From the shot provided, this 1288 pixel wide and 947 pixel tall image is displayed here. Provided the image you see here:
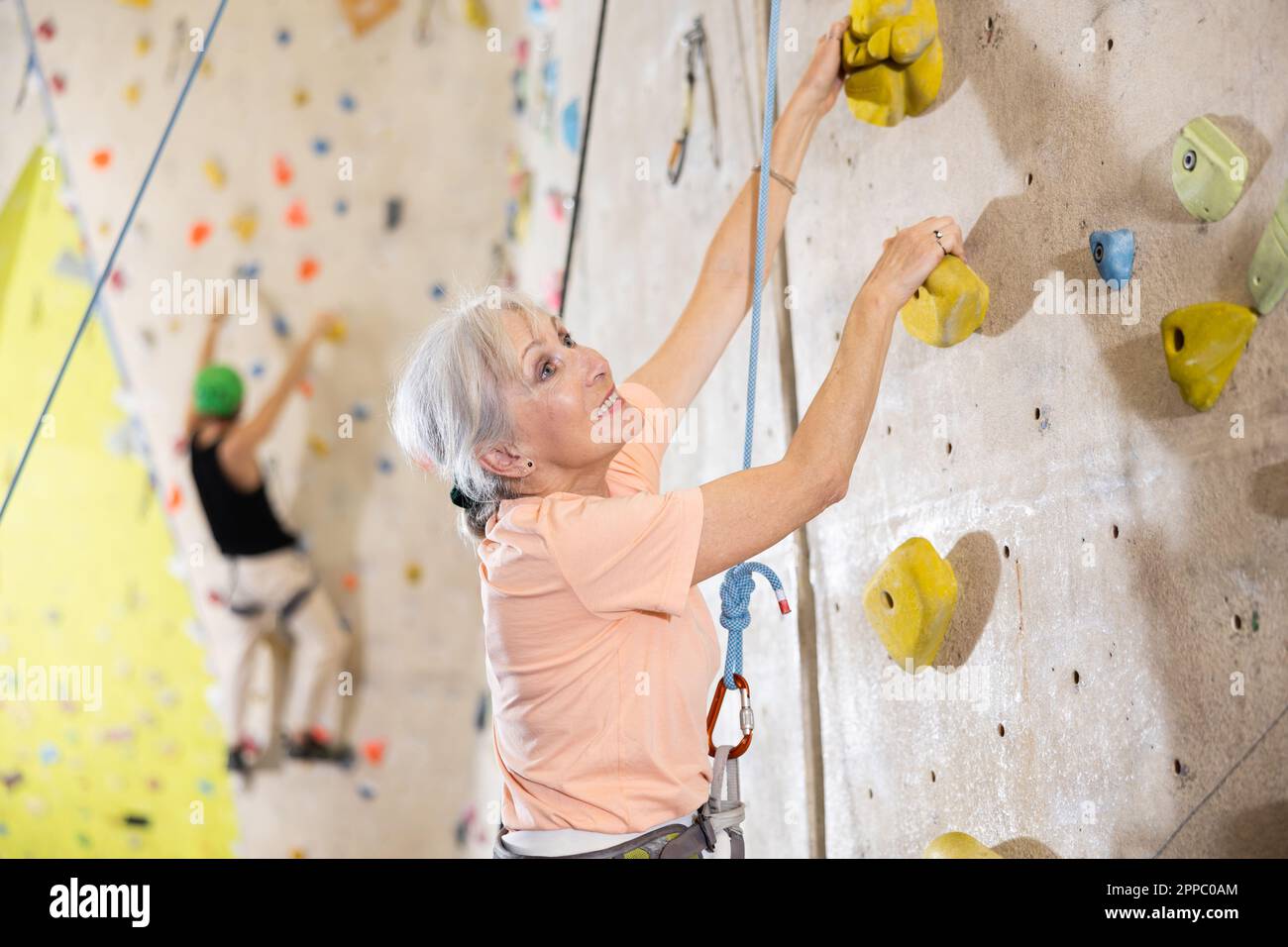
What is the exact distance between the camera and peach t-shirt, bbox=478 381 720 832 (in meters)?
1.11

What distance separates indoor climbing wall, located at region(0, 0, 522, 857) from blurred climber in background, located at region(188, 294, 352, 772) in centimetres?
5

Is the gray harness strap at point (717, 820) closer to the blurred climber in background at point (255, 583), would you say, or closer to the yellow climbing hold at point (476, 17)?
the blurred climber in background at point (255, 583)

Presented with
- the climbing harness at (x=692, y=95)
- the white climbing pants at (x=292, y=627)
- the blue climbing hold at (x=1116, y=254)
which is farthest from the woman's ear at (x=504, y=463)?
the white climbing pants at (x=292, y=627)

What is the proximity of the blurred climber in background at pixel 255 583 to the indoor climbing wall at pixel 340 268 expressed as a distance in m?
0.05

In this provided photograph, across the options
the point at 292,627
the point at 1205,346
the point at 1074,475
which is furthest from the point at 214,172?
the point at 1205,346

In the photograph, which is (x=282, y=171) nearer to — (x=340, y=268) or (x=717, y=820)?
(x=340, y=268)

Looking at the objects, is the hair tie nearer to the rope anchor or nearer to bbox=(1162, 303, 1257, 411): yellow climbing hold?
the rope anchor

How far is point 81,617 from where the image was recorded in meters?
3.57

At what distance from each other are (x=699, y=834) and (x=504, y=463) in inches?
17.9

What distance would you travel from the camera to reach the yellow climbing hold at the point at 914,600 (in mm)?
1375

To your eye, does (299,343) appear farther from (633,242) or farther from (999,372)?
(999,372)

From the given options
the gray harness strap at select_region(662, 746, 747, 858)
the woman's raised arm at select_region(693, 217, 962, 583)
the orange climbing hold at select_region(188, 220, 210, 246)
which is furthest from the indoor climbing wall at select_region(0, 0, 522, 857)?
the woman's raised arm at select_region(693, 217, 962, 583)
